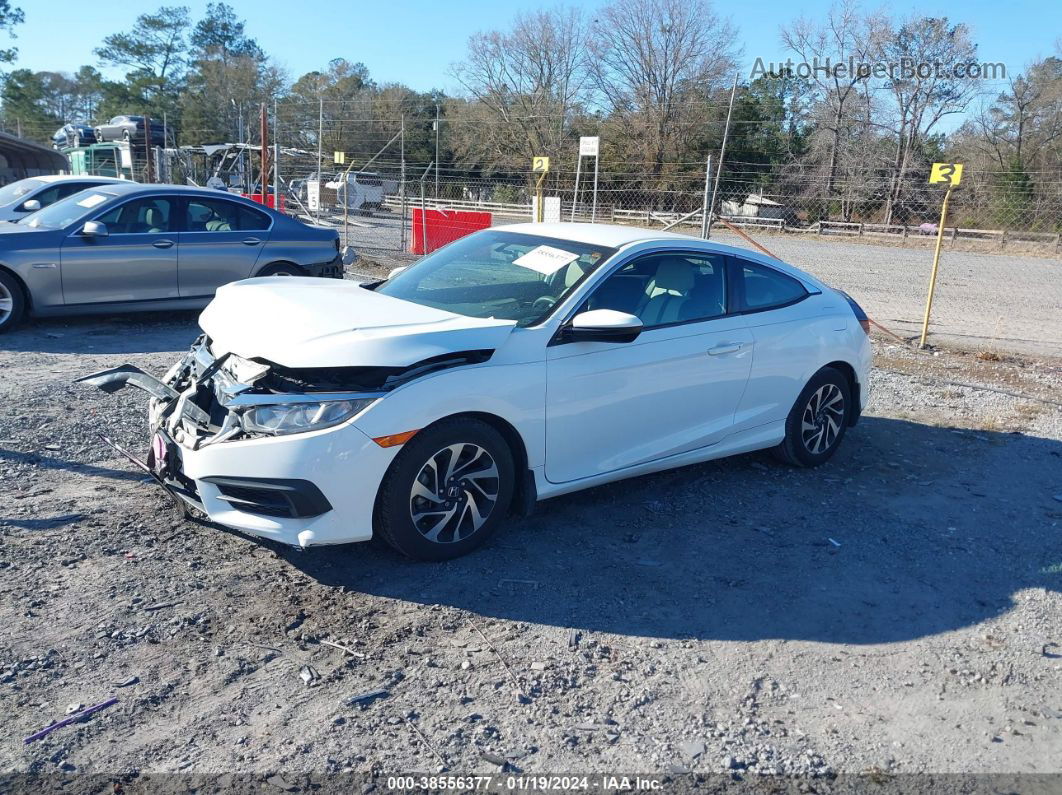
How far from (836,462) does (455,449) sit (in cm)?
337

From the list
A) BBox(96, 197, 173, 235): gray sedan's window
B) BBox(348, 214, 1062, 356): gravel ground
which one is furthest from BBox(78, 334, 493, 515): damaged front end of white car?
BBox(348, 214, 1062, 356): gravel ground

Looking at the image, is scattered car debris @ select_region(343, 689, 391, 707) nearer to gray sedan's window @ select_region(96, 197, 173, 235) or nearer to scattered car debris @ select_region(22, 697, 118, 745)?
scattered car debris @ select_region(22, 697, 118, 745)

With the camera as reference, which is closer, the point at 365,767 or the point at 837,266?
the point at 365,767

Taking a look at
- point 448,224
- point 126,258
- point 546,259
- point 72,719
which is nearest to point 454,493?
point 546,259

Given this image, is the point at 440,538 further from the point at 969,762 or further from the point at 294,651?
the point at 969,762

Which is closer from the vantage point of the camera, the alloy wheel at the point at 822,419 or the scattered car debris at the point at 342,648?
the scattered car debris at the point at 342,648

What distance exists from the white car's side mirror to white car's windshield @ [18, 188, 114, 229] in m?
6.73

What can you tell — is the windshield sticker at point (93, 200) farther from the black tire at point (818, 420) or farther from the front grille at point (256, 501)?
the black tire at point (818, 420)

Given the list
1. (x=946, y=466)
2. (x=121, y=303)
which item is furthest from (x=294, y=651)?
(x=121, y=303)

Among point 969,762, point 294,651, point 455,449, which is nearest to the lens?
point 969,762

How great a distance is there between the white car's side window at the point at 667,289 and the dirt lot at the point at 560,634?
112 cm

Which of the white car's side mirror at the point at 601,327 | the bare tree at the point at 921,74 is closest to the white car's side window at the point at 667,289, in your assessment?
the white car's side mirror at the point at 601,327

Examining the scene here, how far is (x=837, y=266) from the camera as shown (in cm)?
2192

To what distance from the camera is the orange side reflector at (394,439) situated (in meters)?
3.93
